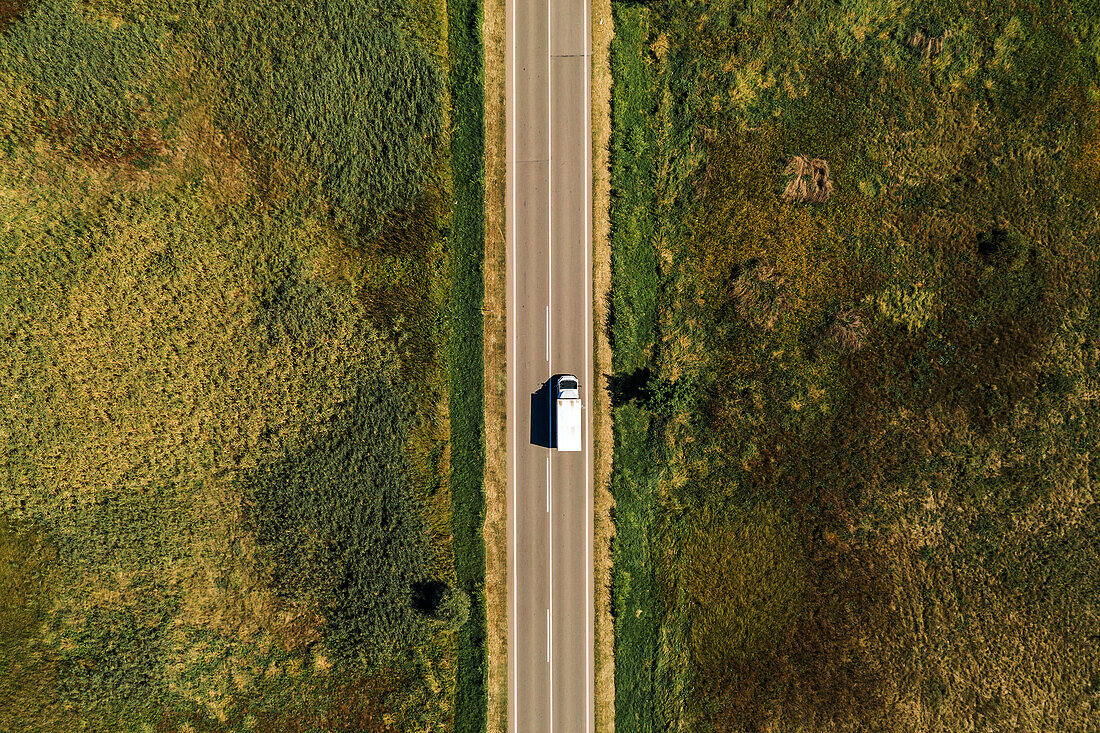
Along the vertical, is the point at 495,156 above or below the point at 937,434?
above

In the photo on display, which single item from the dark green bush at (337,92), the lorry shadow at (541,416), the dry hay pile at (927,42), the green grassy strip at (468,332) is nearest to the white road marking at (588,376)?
the lorry shadow at (541,416)

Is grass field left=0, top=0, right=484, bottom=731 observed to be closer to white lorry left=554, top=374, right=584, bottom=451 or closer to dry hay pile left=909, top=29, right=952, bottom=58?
white lorry left=554, top=374, right=584, bottom=451

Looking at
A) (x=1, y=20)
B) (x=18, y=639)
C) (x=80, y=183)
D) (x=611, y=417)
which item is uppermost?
(x=1, y=20)

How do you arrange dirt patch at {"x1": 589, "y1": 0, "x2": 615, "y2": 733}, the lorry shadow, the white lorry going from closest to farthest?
the white lorry < dirt patch at {"x1": 589, "y1": 0, "x2": 615, "y2": 733} < the lorry shadow

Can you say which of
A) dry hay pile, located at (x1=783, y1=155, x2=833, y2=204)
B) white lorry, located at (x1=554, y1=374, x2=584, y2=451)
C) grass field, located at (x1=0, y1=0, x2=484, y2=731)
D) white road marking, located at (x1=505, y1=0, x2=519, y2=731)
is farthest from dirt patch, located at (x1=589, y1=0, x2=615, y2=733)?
dry hay pile, located at (x1=783, y1=155, x2=833, y2=204)

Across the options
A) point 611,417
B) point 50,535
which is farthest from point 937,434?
point 50,535

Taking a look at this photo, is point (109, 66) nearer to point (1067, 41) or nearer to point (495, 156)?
point (495, 156)
